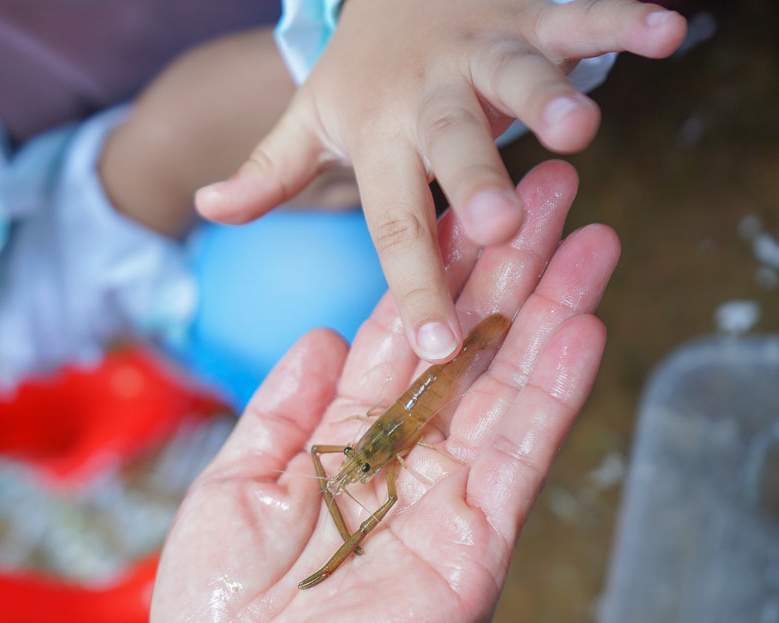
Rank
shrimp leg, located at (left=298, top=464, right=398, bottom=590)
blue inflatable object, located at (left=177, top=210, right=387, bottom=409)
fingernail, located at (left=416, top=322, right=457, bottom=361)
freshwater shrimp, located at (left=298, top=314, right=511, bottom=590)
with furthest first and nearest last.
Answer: blue inflatable object, located at (left=177, top=210, right=387, bottom=409)
freshwater shrimp, located at (left=298, top=314, right=511, bottom=590)
shrimp leg, located at (left=298, top=464, right=398, bottom=590)
fingernail, located at (left=416, top=322, right=457, bottom=361)

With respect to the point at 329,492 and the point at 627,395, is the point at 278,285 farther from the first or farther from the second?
the point at 627,395

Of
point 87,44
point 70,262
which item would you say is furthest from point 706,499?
point 87,44

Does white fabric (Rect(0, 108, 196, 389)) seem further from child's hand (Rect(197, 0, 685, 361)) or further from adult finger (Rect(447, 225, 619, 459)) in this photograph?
adult finger (Rect(447, 225, 619, 459))

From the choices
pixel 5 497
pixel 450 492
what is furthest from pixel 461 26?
pixel 5 497

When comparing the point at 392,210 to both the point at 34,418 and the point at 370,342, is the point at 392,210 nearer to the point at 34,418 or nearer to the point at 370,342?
the point at 370,342

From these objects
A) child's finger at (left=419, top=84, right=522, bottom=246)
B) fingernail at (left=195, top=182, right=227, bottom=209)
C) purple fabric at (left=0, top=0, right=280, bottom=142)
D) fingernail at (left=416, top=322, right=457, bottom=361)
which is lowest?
fingernail at (left=416, top=322, right=457, bottom=361)

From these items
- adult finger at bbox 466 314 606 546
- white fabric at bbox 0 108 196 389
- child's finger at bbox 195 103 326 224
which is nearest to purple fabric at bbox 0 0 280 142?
white fabric at bbox 0 108 196 389
